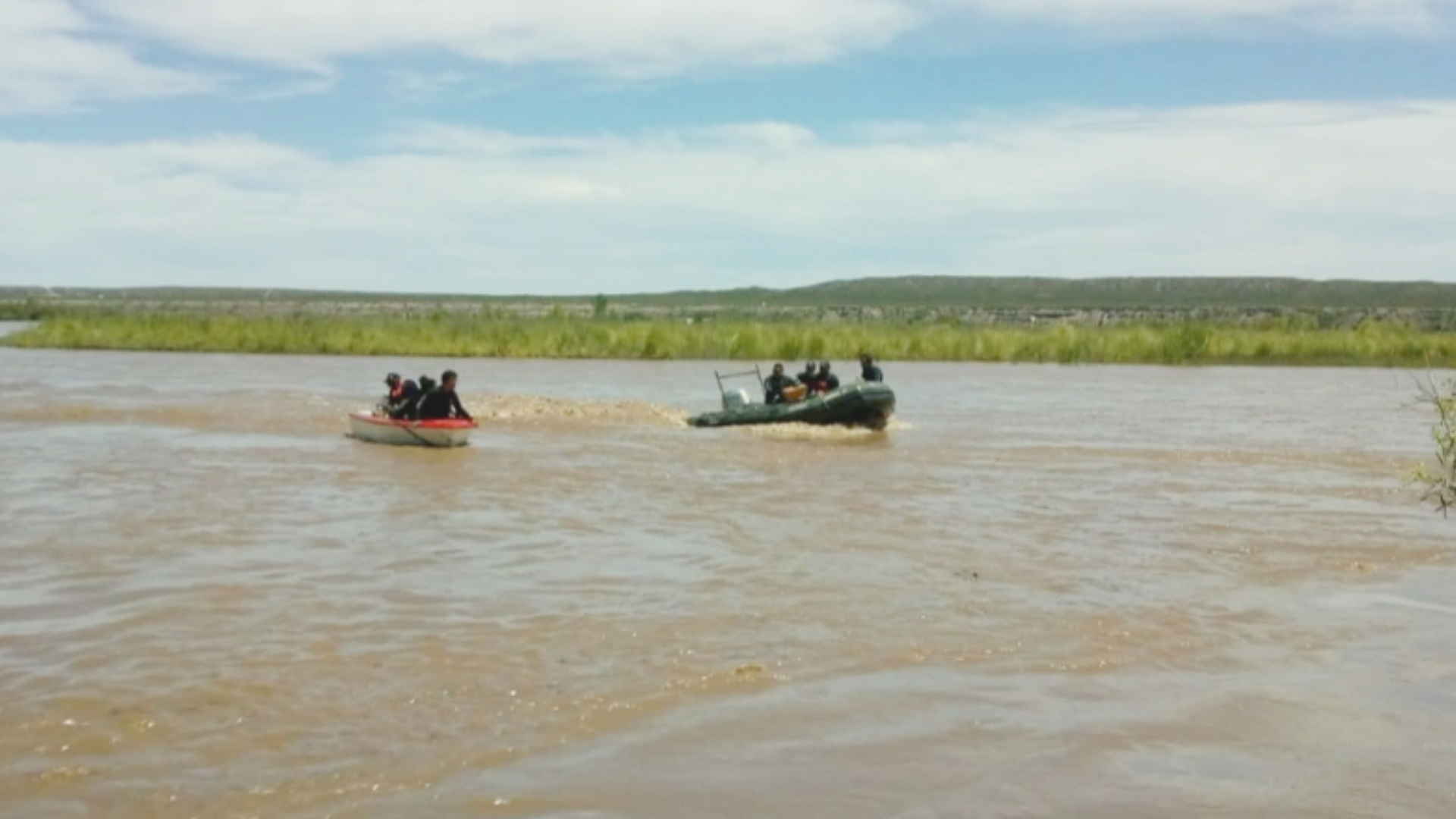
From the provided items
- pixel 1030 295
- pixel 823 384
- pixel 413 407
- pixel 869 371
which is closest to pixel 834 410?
pixel 823 384

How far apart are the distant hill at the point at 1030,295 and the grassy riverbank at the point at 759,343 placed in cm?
5001

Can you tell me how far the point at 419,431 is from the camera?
21.1 metres

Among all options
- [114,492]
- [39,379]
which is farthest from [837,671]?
[39,379]

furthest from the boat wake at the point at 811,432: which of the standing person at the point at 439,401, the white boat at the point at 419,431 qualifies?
the standing person at the point at 439,401

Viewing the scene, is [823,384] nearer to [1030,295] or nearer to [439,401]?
[439,401]

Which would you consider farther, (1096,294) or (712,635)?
(1096,294)

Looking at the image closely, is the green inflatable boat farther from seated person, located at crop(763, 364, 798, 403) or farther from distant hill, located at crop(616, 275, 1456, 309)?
distant hill, located at crop(616, 275, 1456, 309)

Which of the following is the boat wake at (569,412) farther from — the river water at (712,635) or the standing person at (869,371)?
the river water at (712,635)

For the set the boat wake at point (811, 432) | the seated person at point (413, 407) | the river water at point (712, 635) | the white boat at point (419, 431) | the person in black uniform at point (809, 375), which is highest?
the person in black uniform at point (809, 375)

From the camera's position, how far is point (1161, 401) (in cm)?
3316

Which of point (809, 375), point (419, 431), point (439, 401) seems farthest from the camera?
point (809, 375)

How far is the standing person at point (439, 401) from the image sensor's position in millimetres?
21156

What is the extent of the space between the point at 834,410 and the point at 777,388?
4.28 feet

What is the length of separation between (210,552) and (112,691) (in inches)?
176
